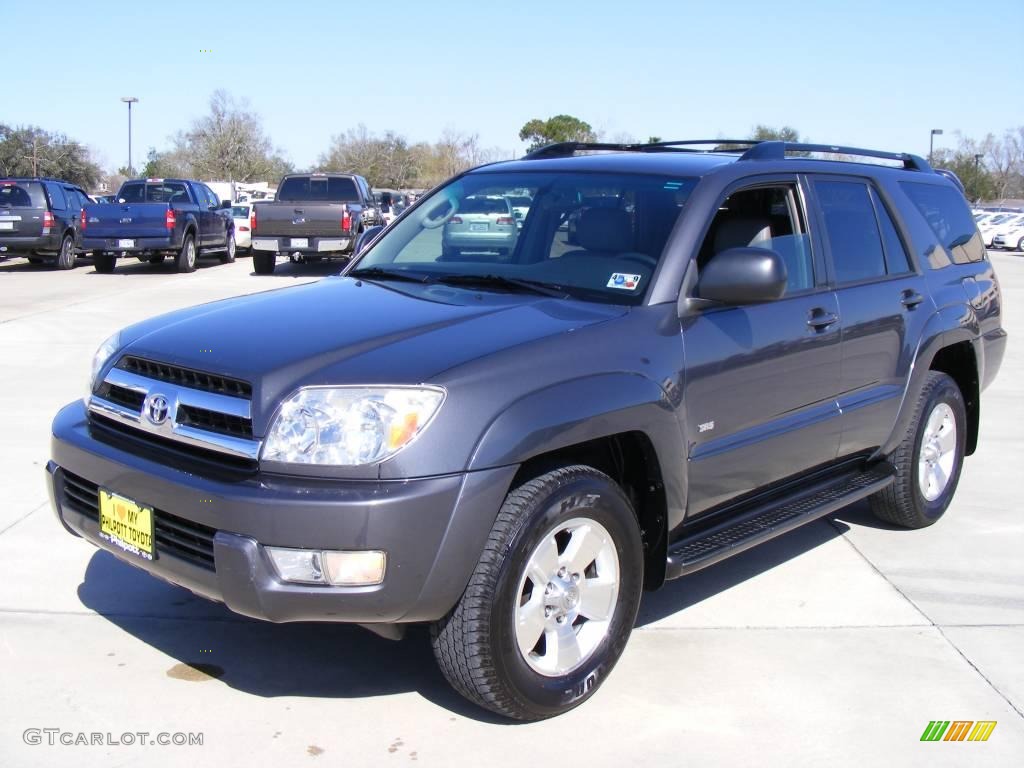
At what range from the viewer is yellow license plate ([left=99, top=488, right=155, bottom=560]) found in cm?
346

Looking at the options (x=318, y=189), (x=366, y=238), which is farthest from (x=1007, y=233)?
(x=366, y=238)

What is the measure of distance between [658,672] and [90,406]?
225cm

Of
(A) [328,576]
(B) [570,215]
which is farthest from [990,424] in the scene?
(A) [328,576]

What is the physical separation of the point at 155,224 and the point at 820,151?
17.5m

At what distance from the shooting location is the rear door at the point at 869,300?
4.82 m

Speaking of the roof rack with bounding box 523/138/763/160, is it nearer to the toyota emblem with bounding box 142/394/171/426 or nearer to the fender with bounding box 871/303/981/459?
the fender with bounding box 871/303/981/459

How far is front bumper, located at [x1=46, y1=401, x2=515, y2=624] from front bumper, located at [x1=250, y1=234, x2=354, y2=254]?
1676 cm

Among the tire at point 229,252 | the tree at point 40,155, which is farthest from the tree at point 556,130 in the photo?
the tire at point 229,252

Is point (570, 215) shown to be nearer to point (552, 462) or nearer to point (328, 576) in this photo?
point (552, 462)

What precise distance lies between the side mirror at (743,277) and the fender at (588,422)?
0.47 m

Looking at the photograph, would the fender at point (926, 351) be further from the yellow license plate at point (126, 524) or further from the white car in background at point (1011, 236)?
the white car in background at point (1011, 236)

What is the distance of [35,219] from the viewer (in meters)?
21.2

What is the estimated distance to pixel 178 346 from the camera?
11.9 ft

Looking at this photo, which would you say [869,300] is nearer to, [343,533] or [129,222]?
[343,533]
